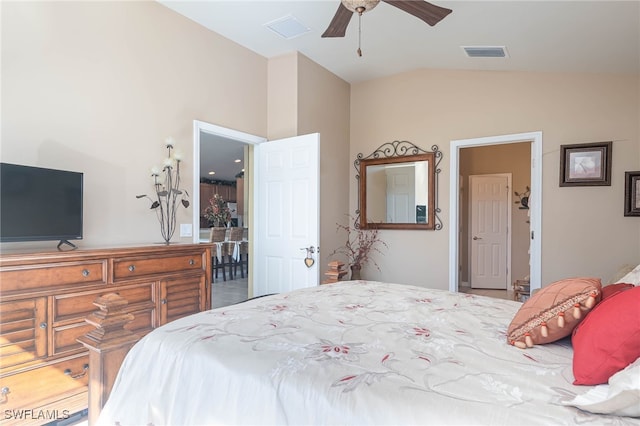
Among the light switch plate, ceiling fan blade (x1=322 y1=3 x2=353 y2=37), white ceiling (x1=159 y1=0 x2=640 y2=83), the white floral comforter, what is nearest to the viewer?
the white floral comforter

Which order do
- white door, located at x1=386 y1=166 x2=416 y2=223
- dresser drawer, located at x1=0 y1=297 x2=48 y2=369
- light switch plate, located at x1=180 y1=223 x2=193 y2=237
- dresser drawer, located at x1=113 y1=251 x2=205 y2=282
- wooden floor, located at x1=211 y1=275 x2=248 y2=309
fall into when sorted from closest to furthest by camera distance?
1. dresser drawer, located at x1=0 y1=297 x2=48 y2=369
2. dresser drawer, located at x1=113 y1=251 x2=205 y2=282
3. light switch plate, located at x1=180 y1=223 x2=193 y2=237
4. white door, located at x1=386 y1=166 x2=416 y2=223
5. wooden floor, located at x1=211 y1=275 x2=248 y2=309

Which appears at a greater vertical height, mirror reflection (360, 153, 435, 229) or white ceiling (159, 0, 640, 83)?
white ceiling (159, 0, 640, 83)

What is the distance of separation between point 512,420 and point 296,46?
3.93 meters

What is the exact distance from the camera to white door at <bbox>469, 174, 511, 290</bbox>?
6289mm

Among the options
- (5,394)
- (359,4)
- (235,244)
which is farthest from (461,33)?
(235,244)

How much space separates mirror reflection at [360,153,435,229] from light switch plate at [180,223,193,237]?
2.35 meters

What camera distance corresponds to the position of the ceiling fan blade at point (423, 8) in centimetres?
223

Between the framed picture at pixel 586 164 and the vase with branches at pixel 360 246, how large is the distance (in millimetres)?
2171

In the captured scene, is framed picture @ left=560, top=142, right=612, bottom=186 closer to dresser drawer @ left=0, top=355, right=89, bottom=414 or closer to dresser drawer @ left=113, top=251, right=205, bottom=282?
dresser drawer @ left=113, top=251, right=205, bottom=282

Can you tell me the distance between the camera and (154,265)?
2.46 meters

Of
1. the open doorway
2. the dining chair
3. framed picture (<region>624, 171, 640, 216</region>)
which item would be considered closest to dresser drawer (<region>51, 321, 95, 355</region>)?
the open doorway

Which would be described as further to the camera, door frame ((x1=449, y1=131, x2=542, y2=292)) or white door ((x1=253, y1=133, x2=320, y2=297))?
door frame ((x1=449, y1=131, x2=542, y2=292))

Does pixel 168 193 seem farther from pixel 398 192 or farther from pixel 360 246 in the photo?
pixel 398 192


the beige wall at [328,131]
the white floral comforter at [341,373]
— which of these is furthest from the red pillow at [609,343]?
the beige wall at [328,131]
